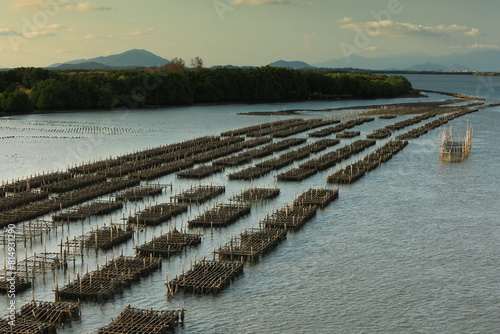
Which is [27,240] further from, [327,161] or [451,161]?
[451,161]

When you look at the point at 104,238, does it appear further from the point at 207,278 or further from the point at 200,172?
the point at 200,172

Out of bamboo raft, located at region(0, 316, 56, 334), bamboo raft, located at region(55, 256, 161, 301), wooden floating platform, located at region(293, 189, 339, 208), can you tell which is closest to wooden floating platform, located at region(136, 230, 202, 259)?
bamboo raft, located at region(55, 256, 161, 301)

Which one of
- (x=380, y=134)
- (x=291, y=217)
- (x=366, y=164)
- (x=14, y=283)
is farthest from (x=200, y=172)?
(x=380, y=134)

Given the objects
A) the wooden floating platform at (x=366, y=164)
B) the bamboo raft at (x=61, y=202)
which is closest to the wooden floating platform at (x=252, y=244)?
the bamboo raft at (x=61, y=202)

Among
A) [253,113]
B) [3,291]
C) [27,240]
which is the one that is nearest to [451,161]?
[27,240]

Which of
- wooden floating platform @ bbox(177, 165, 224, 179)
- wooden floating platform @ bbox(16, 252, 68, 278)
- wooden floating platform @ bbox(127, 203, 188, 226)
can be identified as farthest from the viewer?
wooden floating platform @ bbox(177, 165, 224, 179)

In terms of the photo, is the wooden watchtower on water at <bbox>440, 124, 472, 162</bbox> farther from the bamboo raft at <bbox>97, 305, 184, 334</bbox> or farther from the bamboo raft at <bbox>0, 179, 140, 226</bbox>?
the bamboo raft at <bbox>97, 305, 184, 334</bbox>

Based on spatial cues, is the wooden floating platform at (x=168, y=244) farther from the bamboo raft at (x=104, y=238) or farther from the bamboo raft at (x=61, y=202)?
the bamboo raft at (x=61, y=202)
